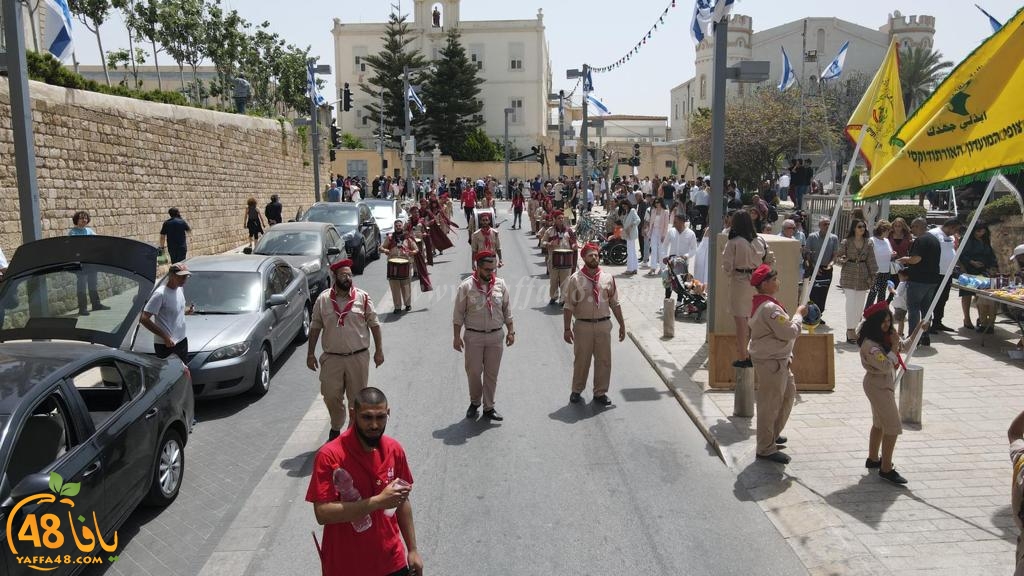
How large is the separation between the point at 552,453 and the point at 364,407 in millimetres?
4034

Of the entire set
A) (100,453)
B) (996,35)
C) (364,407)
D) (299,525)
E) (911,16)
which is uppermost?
(911,16)

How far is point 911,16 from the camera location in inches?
2441

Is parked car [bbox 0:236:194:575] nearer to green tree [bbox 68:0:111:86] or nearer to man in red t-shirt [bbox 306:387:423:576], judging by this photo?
man in red t-shirt [bbox 306:387:423:576]

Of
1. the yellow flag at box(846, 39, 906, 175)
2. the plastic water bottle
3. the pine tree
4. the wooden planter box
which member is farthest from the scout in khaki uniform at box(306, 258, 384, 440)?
the pine tree

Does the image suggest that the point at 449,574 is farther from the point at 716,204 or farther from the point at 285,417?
the point at 716,204

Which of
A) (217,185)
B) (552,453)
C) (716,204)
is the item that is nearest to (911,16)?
(217,185)

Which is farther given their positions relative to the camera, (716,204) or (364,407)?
(716,204)

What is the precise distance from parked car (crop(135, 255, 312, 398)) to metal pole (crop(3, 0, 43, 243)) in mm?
1917

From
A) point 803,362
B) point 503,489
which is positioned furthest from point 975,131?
point 503,489

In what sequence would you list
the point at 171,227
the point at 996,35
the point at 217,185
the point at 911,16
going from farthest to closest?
the point at 911,16
the point at 217,185
the point at 171,227
the point at 996,35

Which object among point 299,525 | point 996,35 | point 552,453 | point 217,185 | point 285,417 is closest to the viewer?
point 299,525

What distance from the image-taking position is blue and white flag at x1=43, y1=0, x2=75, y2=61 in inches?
407

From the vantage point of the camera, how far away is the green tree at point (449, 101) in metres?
72.7

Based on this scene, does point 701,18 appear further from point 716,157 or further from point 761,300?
point 761,300
